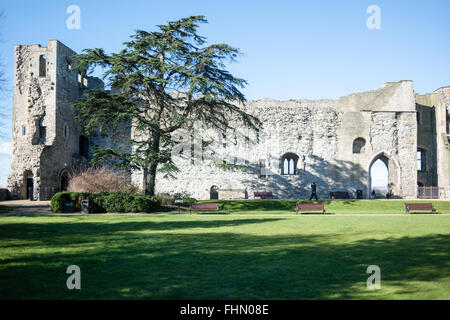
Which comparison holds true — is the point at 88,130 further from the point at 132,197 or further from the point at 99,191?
the point at 132,197

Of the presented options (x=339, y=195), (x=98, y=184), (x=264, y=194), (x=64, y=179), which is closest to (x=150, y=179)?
(x=98, y=184)

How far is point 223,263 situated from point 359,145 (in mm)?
24259

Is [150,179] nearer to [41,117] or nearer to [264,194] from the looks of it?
[264,194]

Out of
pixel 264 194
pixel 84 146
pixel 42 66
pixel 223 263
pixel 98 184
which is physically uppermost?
pixel 42 66

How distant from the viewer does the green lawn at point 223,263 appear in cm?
407

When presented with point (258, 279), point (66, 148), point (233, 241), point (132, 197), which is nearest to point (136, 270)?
point (258, 279)

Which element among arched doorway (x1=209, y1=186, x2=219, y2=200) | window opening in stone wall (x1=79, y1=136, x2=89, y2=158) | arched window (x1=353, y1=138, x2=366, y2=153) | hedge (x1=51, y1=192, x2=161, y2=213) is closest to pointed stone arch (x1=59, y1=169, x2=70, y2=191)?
window opening in stone wall (x1=79, y1=136, x2=89, y2=158)

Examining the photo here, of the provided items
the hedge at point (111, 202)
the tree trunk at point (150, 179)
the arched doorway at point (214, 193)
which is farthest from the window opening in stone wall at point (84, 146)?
the hedge at point (111, 202)

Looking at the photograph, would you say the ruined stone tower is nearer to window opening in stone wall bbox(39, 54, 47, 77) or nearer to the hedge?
window opening in stone wall bbox(39, 54, 47, 77)

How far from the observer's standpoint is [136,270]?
5.01 metres

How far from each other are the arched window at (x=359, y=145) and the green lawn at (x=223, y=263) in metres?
18.8

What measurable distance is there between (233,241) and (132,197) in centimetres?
952

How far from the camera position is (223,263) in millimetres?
5500

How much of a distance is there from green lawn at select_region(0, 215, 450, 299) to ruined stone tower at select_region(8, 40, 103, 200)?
1497 cm
